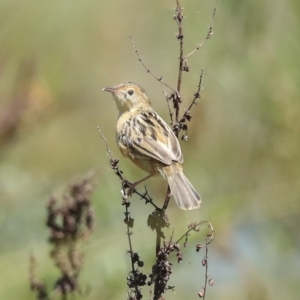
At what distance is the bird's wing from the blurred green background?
0.32 metres

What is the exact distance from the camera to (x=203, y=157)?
246 inches

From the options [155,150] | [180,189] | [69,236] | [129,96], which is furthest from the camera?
[129,96]

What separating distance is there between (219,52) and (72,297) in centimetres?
223

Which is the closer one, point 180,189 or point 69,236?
point 69,236

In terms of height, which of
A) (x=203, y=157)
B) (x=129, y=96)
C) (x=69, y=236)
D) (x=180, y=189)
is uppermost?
(x=129, y=96)

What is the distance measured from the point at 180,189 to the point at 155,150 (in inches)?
13.5

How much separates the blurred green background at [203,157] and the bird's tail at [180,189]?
37 centimetres

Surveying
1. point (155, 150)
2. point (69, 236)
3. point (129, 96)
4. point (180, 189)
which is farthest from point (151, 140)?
point (69, 236)

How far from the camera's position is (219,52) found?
18.8 feet

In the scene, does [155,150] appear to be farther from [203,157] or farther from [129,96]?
[203,157]

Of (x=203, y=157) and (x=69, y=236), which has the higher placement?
(x=203, y=157)

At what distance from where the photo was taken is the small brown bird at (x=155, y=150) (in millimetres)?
4789

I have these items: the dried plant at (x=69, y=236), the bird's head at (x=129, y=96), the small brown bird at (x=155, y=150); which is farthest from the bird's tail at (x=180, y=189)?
the bird's head at (x=129, y=96)

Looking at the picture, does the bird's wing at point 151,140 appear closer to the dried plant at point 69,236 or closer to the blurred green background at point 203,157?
the blurred green background at point 203,157
